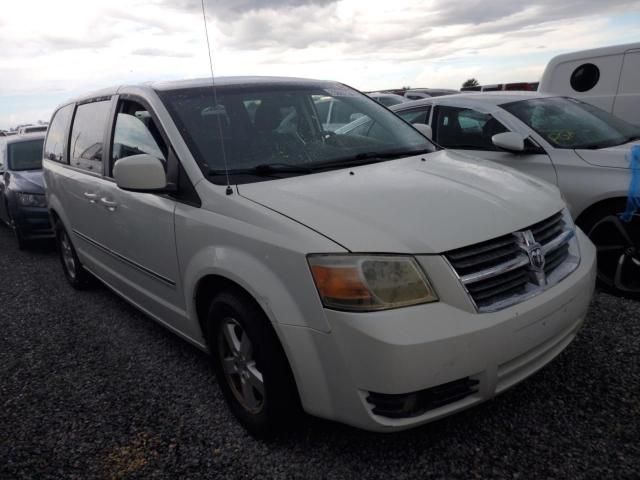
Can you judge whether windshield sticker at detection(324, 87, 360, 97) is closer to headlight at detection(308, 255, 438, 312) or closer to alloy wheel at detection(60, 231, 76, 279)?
headlight at detection(308, 255, 438, 312)

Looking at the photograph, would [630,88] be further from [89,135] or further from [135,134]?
[89,135]

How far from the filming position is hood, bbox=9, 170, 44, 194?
6711 mm

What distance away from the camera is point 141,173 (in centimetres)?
256

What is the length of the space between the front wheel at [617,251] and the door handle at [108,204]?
130 inches

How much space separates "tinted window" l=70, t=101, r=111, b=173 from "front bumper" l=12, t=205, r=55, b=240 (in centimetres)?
259

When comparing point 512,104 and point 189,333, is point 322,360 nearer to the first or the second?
point 189,333

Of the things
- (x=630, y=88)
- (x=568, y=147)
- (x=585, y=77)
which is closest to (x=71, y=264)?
(x=568, y=147)

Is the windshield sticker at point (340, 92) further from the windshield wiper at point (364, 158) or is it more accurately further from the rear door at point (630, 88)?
the rear door at point (630, 88)

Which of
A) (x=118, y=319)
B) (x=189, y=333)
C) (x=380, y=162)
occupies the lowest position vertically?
(x=118, y=319)

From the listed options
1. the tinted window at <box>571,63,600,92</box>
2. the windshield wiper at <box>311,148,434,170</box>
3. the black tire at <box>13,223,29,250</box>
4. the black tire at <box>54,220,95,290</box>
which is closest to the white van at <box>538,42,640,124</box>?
the tinted window at <box>571,63,600,92</box>

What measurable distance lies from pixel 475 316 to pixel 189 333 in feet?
5.21

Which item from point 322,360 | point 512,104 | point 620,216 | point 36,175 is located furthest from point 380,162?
point 36,175

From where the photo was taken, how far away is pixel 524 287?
2.18 metres

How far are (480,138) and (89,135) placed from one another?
326 cm
